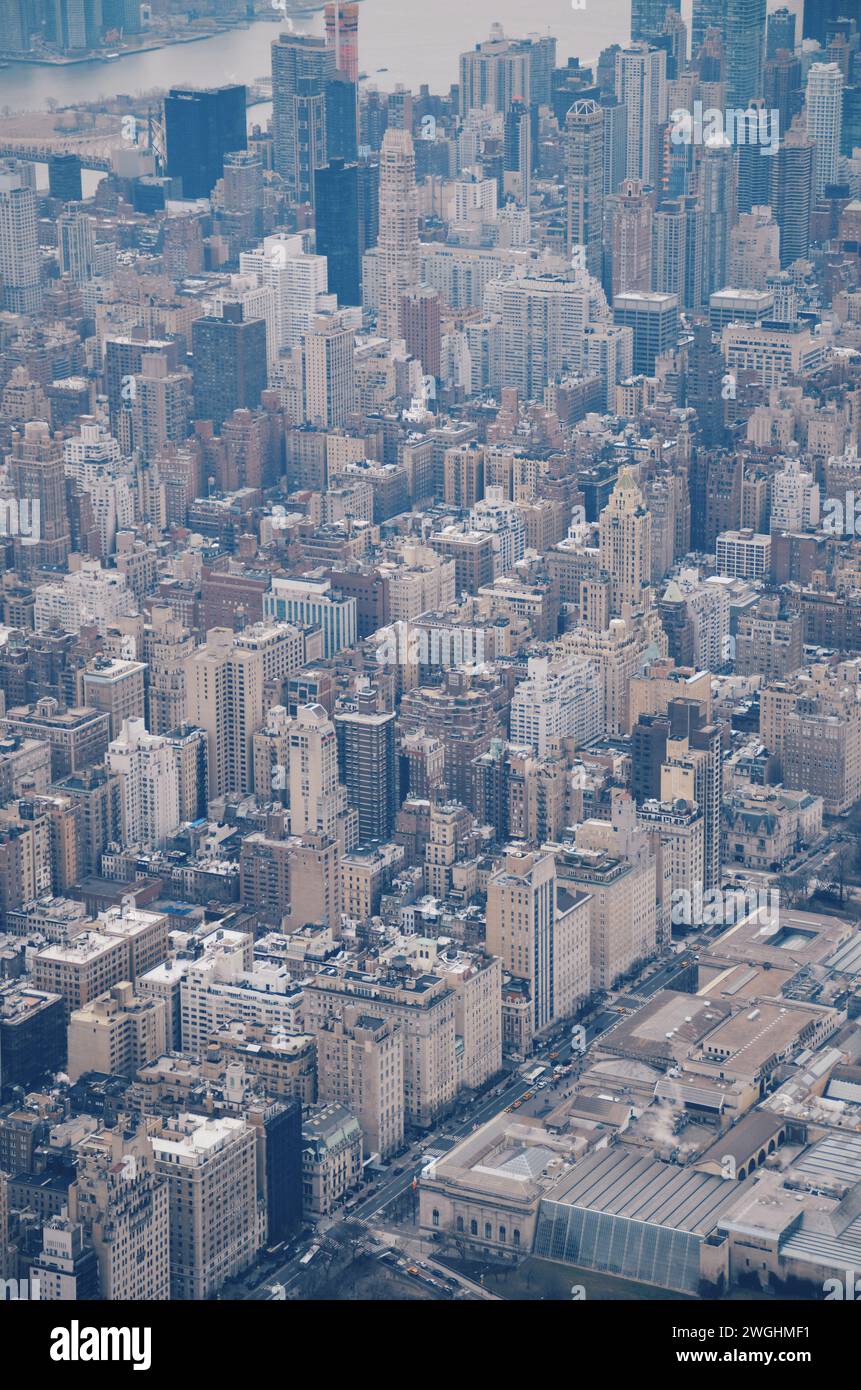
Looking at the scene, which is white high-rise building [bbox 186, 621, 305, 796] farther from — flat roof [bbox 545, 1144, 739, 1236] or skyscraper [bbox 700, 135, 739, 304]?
skyscraper [bbox 700, 135, 739, 304]

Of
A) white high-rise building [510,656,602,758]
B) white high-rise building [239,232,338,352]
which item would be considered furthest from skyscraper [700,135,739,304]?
white high-rise building [510,656,602,758]

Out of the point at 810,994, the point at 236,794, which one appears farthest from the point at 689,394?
the point at 810,994

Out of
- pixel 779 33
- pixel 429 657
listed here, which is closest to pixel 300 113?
pixel 779 33

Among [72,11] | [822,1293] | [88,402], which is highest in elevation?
[72,11]

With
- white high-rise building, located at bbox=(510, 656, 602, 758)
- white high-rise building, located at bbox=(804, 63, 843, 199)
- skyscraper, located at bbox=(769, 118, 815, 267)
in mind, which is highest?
white high-rise building, located at bbox=(804, 63, 843, 199)

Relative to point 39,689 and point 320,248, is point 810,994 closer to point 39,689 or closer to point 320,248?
point 39,689

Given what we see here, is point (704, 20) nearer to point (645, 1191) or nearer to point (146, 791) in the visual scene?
point (146, 791)
